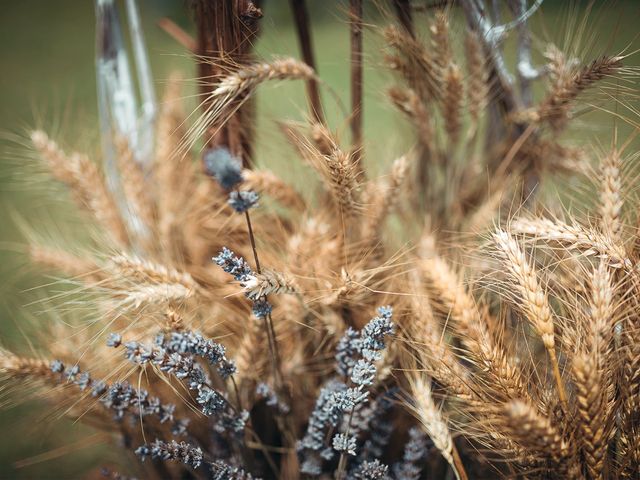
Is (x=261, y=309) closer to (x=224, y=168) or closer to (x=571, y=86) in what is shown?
(x=224, y=168)

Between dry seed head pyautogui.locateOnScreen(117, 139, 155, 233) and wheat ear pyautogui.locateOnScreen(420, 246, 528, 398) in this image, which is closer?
wheat ear pyautogui.locateOnScreen(420, 246, 528, 398)

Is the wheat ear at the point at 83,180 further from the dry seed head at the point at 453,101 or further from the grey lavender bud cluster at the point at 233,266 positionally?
the dry seed head at the point at 453,101

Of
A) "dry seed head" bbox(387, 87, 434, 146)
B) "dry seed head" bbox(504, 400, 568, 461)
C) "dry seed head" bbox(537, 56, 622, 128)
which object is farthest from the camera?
"dry seed head" bbox(387, 87, 434, 146)

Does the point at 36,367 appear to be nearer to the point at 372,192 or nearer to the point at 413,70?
the point at 372,192

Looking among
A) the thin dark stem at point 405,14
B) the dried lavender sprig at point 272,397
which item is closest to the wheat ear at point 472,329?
the dried lavender sprig at point 272,397

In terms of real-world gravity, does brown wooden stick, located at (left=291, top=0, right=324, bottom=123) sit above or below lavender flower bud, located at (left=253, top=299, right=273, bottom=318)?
above

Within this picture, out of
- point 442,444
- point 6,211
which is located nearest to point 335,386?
point 442,444

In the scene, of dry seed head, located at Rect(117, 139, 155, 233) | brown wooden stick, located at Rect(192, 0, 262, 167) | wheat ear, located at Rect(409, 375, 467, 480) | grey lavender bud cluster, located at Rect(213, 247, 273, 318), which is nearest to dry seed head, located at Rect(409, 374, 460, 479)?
wheat ear, located at Rect(409, 375, 467, 480)

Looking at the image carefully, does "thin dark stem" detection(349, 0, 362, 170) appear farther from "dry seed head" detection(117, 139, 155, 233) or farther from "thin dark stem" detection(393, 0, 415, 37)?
"dry seed head" detection(117, 139, 155, 233)
